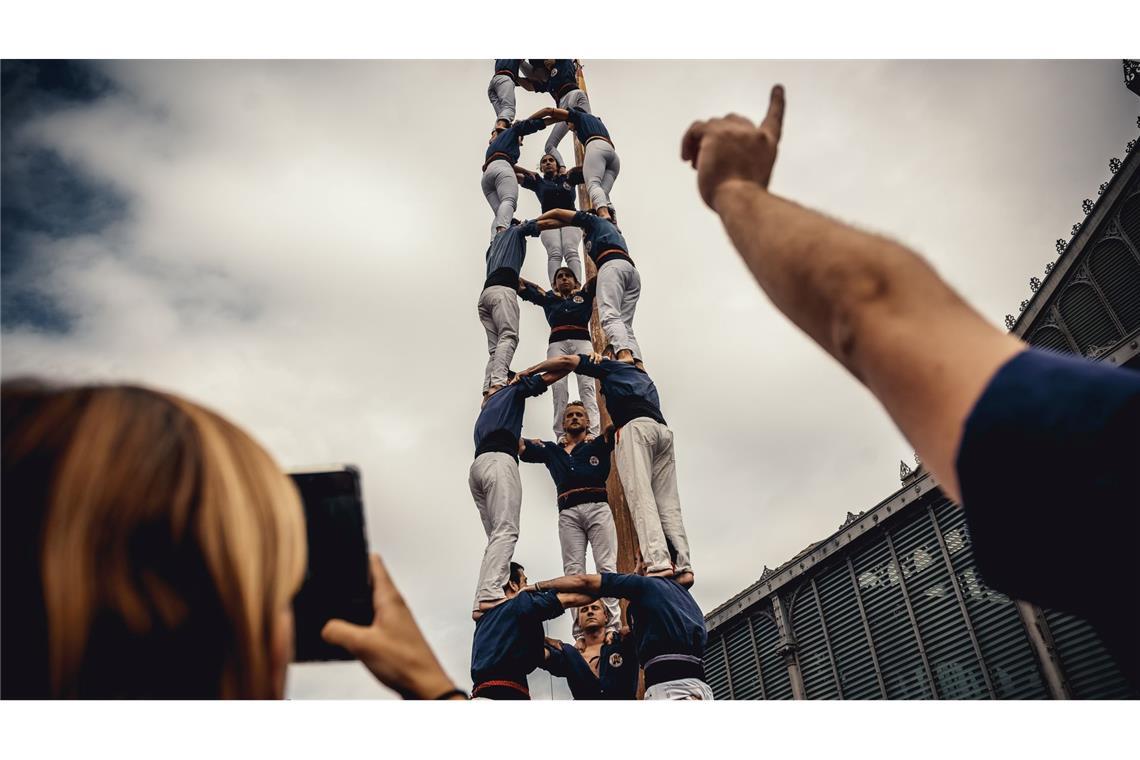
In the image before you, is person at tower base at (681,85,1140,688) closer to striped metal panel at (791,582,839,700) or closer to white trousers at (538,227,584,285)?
white trousers at (538,227,584,285)

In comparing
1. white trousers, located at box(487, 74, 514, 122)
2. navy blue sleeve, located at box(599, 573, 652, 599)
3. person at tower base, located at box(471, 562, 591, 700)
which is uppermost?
white trousers, located at box(487, 74, 514, 122)

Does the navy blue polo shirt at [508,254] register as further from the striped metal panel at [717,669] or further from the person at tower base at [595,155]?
the striped metal panel at [717,669]

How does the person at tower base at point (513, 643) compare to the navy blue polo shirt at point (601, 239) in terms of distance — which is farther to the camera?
the navy blue polo shirt at point (601, 239)

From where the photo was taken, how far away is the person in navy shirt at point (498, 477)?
11.7ft

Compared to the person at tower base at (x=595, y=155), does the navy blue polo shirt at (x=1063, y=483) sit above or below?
below

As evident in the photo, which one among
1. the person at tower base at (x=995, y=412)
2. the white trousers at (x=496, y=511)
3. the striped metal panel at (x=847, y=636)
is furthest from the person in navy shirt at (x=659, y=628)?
the striped metal panel at (x=847, y=636)

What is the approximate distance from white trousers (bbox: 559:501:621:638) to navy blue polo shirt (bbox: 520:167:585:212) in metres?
3.11

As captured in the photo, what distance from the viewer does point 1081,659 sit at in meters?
5.84

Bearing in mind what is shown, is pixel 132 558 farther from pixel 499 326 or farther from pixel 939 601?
pixel 939 601

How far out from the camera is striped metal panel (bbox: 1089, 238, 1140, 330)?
22.4 feet

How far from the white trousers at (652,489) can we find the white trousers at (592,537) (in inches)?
44.4

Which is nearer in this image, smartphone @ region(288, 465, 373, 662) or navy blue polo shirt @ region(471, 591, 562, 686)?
smartphone @ region(288, 465, 373, 662)

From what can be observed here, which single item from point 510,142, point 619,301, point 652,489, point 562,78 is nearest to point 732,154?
point 652,489

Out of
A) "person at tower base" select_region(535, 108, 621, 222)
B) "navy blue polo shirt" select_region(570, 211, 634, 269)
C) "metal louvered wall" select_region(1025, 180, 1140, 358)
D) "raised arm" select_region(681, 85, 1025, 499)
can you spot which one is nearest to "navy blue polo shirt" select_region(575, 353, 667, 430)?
Result: "navy blue polo shirt" select_region(570, 211, 634, 269)
